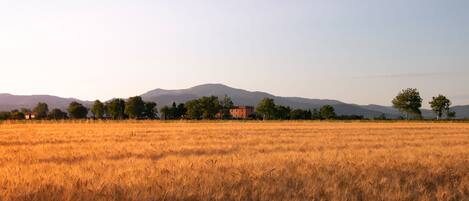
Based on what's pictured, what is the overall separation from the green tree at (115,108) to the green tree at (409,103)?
80571mm

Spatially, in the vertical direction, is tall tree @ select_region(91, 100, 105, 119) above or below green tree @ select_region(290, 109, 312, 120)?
above

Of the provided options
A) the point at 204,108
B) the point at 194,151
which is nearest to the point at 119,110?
the point at 204,108

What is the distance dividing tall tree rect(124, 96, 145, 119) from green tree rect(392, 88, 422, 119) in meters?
74.3

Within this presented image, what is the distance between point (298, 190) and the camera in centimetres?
859

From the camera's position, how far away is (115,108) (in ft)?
539

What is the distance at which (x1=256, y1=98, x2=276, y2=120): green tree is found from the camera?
150250 mm

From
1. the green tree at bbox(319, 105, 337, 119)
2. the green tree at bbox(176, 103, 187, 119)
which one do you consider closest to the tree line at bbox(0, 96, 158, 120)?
the green tree at bbox(176, 103, 187, 119)

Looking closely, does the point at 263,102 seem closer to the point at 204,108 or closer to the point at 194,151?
the point at 204,108

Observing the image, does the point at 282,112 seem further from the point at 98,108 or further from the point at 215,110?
the point at 98,108

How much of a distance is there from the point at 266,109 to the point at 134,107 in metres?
40.3

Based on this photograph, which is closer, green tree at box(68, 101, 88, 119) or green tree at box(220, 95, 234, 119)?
green tree at box(220, 95, 234, 119)

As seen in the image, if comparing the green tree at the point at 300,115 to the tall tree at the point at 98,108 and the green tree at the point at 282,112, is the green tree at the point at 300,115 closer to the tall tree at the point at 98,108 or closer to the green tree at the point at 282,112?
the green tree at the point at 282,112

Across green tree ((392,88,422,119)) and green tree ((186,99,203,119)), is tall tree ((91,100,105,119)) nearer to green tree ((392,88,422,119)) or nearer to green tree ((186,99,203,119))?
green tree ((186,99,203,119))

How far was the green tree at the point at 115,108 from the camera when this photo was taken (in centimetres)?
16362
